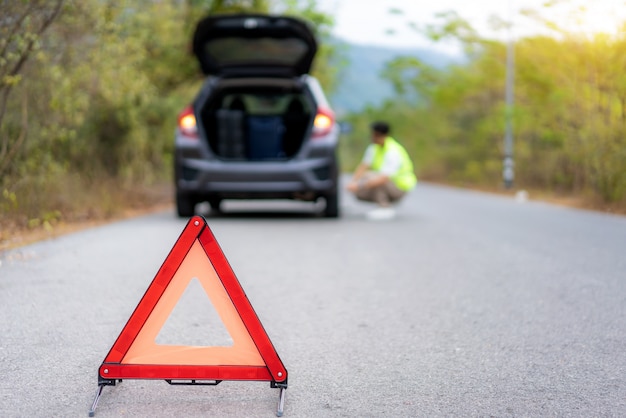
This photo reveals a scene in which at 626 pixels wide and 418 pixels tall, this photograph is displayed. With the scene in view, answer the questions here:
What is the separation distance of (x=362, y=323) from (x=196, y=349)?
202 centimetres

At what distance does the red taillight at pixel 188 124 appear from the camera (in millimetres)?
12203

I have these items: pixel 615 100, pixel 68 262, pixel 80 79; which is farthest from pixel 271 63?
pixel 615 100

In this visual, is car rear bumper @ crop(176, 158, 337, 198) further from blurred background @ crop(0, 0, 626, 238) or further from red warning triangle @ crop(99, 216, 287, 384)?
red warning triangle @ crop(99, 216, 287, 384)

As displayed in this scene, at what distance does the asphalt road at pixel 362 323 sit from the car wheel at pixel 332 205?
1.68 m

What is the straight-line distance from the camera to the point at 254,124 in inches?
536

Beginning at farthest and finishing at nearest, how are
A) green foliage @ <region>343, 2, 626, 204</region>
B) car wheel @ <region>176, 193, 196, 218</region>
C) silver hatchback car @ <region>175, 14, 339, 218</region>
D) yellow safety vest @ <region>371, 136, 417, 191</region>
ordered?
green foliage @ <region>343, 2, 626, 204</region>
yellow safety vest @ <region>371, 136, 417, 191</region>
car wheel @ <region>176, 193, 196, 218</region>
silver hatchback car @ <region>175, 14, 339, 218</region>

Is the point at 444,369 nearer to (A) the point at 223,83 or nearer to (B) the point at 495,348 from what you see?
(B) the point at 495,348

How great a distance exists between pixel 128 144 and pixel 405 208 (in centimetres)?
532

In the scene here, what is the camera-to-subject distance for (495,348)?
496 centimetres

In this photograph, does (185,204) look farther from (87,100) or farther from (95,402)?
(95,402)

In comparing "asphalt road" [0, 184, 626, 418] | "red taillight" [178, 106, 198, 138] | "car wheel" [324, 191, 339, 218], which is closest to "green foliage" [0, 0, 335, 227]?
"red taillight" [178, 106, 198, 138]

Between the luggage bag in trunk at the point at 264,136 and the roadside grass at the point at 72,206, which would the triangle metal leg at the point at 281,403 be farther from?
the luggage bag in trunk at the point at 264,136

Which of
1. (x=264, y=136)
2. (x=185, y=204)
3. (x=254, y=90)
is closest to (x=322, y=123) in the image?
(x=254, y=90)

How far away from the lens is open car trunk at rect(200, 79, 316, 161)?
42.2 feet
